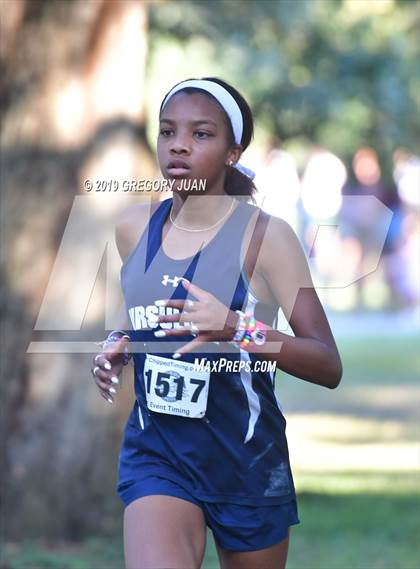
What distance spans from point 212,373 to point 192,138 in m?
0.74

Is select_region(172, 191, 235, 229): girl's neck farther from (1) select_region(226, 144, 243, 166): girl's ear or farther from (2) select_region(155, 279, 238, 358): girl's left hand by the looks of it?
(2) select_region(155, 279, 238, 358): girl's left hand

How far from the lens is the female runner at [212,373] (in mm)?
4086

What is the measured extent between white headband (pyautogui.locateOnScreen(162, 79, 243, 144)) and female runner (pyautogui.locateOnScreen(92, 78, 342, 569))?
0.4 inches

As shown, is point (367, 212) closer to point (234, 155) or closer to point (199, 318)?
point (234, 155)

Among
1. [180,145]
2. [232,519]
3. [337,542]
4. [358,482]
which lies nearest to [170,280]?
[180,145]

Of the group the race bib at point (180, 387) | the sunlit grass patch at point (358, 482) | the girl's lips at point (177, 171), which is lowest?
the sunlit grass patch at point (358, 482)

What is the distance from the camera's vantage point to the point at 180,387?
413 cm

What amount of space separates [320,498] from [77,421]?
226 centimetres

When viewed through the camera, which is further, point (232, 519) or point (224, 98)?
point (224, 98)

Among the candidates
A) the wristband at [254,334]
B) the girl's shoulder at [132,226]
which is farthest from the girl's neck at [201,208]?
the wristband at [254,334]

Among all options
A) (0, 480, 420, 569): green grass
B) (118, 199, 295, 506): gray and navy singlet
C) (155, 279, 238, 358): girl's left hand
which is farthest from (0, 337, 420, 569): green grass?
(155, 279, 238, 358): girl's left hand

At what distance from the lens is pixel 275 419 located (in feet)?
14.0

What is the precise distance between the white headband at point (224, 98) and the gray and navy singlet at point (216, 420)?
309 millimetres

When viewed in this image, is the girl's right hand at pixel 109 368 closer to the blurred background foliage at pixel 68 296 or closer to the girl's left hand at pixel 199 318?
the girl's left hand at pixel 199 318
